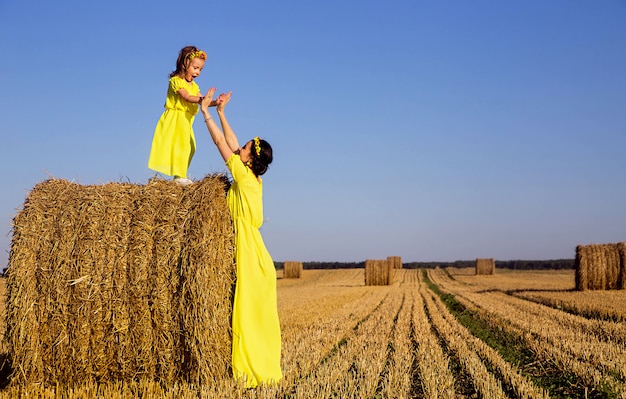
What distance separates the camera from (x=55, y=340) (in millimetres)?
5344

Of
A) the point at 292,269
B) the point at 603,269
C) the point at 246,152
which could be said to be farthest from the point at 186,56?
the point at 292,269

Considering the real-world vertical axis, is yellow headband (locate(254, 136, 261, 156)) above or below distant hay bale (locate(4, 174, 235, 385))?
above

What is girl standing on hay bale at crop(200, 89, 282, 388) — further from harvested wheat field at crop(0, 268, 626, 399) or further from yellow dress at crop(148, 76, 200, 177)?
yellow dress at crop(148, 76, 200, 177)

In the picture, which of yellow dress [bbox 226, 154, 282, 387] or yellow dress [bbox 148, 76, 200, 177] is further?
yellow dress [bbox 148, 76, 200, 177]

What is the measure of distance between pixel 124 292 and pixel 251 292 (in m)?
1.14

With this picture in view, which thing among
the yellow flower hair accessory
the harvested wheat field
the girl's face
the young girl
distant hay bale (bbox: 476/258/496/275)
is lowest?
the harvested wheat field

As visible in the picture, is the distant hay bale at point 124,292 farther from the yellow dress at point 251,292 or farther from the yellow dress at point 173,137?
the yellow dress at point 173,137

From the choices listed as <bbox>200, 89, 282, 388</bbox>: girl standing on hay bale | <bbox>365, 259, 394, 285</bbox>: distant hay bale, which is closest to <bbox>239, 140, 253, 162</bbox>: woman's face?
<bbox>200, 89, 282, 388</bbox>: girl standing on hay bale

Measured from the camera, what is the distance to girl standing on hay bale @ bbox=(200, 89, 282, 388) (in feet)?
17.4

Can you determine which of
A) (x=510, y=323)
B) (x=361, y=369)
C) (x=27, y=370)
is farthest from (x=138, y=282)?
(x=510, y=323)

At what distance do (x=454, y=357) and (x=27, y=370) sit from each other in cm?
496

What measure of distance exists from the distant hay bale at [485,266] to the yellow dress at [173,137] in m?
38.6

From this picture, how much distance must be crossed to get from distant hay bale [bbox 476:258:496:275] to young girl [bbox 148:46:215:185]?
3864cm

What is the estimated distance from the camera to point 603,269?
19.6m
